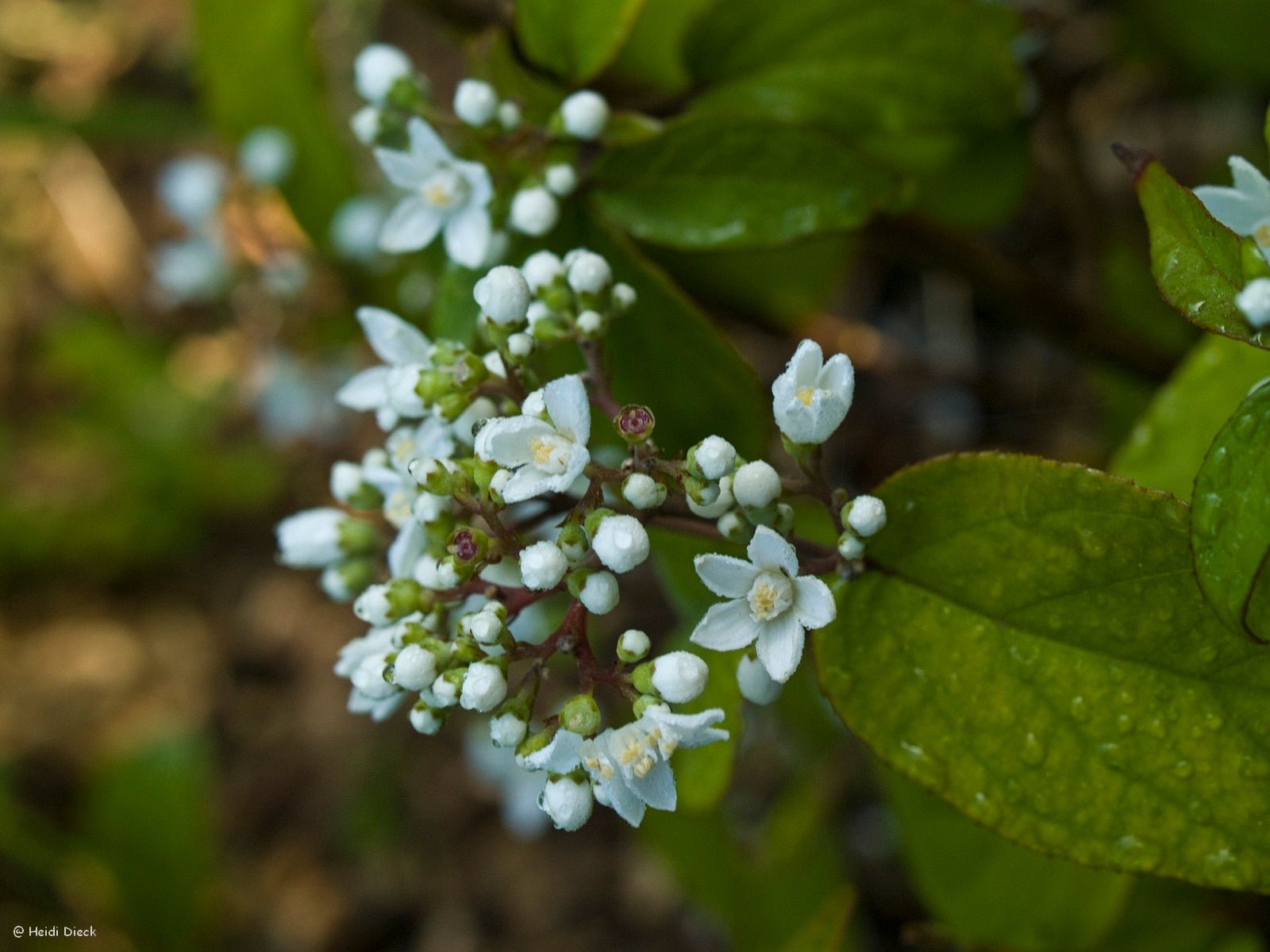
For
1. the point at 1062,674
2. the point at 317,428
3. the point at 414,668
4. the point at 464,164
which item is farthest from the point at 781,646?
the point at 317,428

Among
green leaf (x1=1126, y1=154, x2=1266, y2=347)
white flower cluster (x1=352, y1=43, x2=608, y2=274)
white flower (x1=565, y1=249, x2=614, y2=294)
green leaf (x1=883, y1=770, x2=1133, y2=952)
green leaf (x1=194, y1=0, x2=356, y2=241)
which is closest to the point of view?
green leaf (x1=1126, y1=154, x2=1266, y2=347)

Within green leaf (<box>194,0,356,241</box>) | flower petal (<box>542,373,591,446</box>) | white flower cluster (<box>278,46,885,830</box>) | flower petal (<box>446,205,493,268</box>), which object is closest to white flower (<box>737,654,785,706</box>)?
white flower cluster (<box>278,46,885,830</box>)

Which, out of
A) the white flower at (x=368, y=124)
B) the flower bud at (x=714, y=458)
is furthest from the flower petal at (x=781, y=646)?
the white flower at (x=368, y=124)

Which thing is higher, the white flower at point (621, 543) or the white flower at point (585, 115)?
the white flower at point (585, 115)

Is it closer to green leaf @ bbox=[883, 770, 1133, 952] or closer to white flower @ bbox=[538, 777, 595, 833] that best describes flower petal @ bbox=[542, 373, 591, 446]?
white flower @ bbox=[538, 777, 595, 833]

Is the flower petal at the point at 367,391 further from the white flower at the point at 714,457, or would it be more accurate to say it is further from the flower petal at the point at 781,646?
the flower petal at the point at 781,646
